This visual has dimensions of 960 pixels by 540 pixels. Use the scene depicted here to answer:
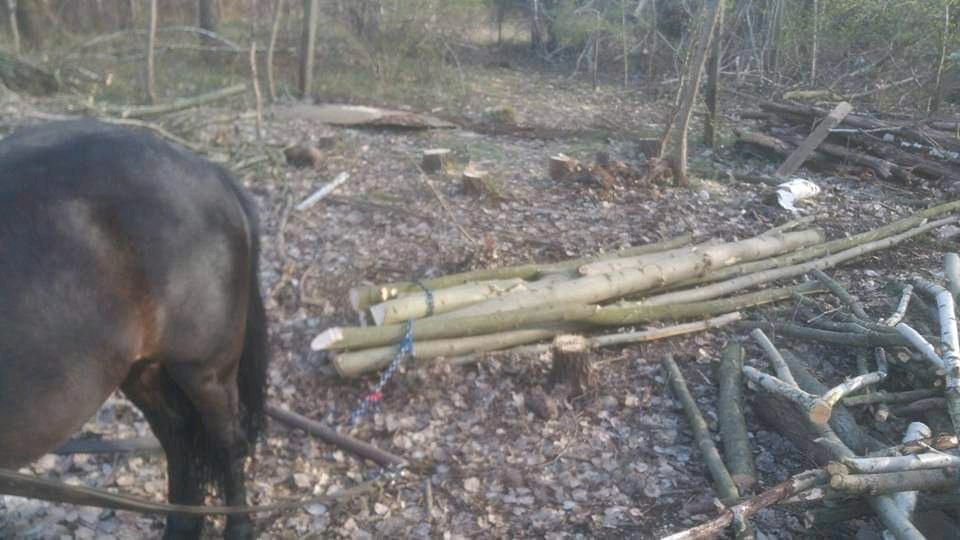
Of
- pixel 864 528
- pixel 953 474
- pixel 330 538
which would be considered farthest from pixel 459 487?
pixel 953 474

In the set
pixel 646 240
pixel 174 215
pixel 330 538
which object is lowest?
pixel 330 538

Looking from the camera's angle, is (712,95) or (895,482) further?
(712,95)

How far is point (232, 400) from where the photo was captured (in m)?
3.47

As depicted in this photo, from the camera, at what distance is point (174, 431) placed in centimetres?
346

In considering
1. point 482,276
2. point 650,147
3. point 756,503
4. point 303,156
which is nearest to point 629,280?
point 482,276

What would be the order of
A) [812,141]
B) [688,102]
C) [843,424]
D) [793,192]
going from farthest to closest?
[812,141] < [688,102] < [793,192] < [843,424]

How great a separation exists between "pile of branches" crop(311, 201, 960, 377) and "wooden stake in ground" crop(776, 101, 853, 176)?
116 inches

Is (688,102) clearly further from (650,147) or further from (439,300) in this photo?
(439,300)

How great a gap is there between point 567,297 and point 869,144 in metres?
6.31

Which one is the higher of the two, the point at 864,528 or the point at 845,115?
the point at 845,115

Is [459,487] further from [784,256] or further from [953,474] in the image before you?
[784,256]

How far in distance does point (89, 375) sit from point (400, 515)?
64.8 inches

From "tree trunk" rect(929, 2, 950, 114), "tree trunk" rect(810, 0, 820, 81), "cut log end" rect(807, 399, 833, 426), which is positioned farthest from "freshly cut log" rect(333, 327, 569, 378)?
"tree trunk" rect(810, 0, 820, 81)

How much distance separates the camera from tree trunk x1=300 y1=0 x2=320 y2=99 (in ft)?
38.3
